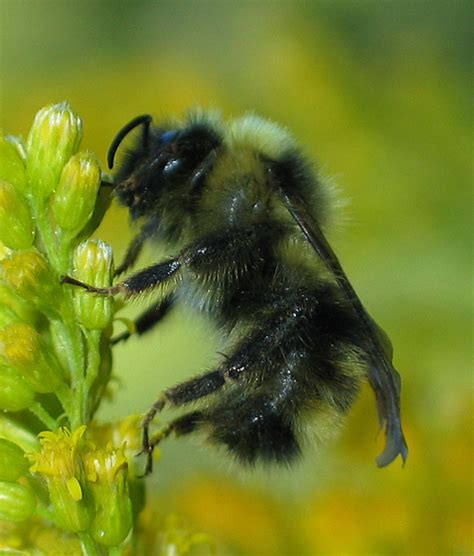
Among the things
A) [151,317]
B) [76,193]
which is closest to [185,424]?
[151,317]

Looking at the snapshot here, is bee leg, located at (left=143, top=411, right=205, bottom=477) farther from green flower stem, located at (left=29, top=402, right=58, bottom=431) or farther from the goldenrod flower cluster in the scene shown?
green flower stem, located at (left=29, top=402, right=58, bottom=431)

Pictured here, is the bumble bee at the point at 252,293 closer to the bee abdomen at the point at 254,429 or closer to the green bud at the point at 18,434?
the bee abdomen at the point at 254,429

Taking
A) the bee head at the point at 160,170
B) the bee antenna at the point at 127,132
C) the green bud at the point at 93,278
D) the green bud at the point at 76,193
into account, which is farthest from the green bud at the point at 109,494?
the bee antenna at the point at 127,132

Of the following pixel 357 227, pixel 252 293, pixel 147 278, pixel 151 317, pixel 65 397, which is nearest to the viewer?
pixel 65 397

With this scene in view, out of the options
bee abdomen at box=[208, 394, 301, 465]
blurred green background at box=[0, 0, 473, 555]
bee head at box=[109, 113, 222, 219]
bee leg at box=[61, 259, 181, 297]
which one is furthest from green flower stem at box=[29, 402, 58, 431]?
bee head at box=[109, 113, 222, 219]

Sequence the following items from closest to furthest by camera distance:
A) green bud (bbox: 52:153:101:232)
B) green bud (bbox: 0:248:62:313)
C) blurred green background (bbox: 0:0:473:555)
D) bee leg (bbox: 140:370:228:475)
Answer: green bud (bbox: 0:248:62:313) < green bud (bbox: 52:153:101:232) < bee leg (bbox: 140:370:228:475) < blurred green background (bbox: 0:0:473:555)

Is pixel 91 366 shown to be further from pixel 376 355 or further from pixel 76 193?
pixel 376 355

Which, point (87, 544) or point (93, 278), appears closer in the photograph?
point (87, 544)
